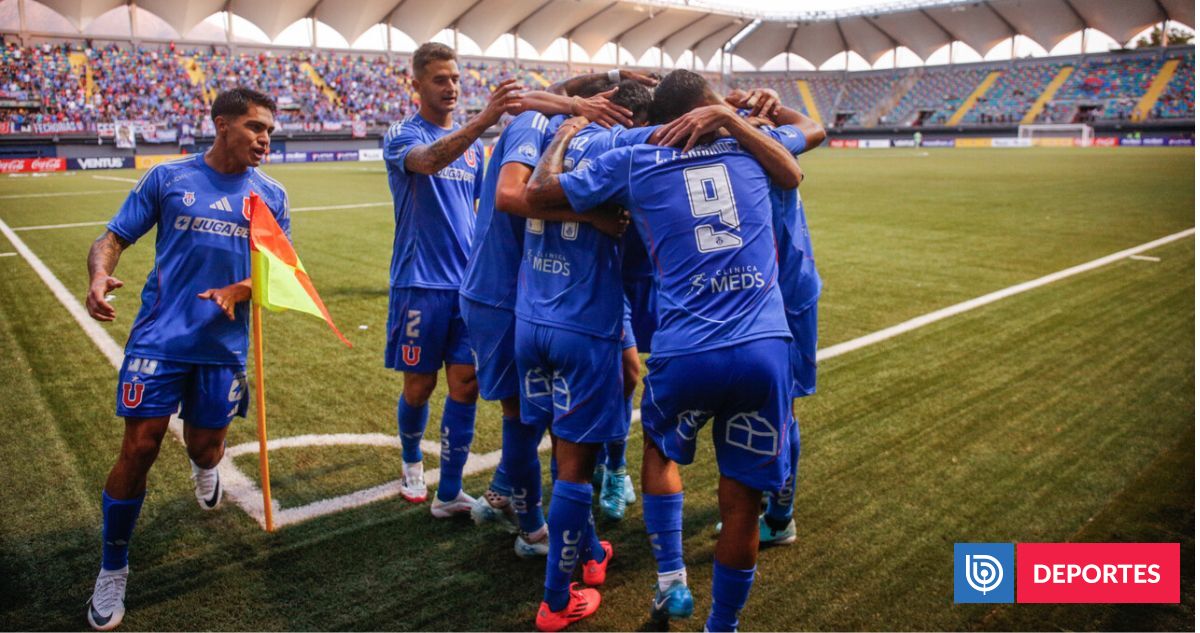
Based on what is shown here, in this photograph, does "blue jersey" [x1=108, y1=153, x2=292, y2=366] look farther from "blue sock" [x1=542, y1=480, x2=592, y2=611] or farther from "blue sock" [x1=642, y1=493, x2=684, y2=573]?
"blue sock" [x1=642, y1=493, x2=684, y2=573]

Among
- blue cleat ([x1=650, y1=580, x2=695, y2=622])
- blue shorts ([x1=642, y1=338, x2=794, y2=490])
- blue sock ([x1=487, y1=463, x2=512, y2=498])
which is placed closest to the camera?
blue shorts ([x1=642, y1=338, x2=794, y2=490])

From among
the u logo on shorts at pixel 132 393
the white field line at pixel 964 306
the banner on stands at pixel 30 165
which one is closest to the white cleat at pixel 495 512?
the u logo on shorts at pixel 132 393

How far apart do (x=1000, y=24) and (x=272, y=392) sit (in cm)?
7907

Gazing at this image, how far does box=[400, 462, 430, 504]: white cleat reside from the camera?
4215 millimetres

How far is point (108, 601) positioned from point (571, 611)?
6.07 ft

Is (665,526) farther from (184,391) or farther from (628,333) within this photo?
(184,391)

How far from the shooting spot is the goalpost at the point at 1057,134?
5450 centimetres

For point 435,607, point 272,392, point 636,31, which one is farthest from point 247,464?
point 636,31

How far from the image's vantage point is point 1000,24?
70312mm

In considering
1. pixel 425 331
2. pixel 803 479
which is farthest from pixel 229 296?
pixel 803 479

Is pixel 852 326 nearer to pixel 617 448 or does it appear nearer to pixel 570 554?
pixel 617 448

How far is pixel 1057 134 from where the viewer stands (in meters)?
58.3

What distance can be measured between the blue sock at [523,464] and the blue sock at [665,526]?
0.59m

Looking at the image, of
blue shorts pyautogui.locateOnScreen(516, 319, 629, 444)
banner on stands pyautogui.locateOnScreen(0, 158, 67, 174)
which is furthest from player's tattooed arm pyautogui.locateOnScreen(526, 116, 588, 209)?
banner on stands pyautogui.locateOnScreen(0, 158, 67, 174)
